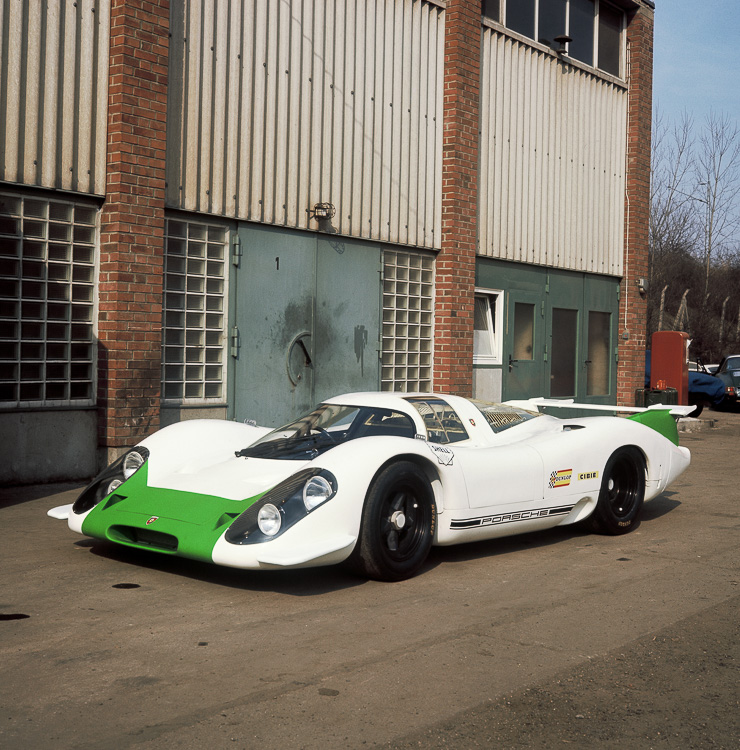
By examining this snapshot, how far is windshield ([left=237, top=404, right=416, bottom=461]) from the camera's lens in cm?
591

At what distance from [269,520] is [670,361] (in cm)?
1420

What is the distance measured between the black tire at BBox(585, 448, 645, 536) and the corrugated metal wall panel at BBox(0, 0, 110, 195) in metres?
5.47

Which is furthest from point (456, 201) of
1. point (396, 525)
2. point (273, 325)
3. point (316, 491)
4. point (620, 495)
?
Result: point (316, 491)

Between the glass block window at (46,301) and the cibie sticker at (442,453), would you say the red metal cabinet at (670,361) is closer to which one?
the glass block window at (46,301)

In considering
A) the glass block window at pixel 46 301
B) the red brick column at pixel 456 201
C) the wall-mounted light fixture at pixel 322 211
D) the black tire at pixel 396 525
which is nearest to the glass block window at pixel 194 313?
the glass block window at pixel 46 301

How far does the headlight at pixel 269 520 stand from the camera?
4.93 meters

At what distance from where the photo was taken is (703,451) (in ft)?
44.7

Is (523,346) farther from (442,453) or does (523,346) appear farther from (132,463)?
(132,463)

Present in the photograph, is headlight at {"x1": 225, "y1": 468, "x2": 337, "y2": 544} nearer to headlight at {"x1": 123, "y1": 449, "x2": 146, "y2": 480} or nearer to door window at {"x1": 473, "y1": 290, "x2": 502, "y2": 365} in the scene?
headlight at {"x1": 123, "y1": 449, "x2": 146, "y2": 480}

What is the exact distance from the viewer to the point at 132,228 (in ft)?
29.7

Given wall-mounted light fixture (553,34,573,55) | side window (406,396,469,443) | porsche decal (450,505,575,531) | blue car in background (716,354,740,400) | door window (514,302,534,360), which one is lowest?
porsche decal (450,505,575,531)

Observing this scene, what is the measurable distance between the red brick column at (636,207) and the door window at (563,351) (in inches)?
59.7

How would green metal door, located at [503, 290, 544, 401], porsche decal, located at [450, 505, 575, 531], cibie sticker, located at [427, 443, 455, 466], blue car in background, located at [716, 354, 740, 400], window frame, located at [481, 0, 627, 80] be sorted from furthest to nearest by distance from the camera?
blue car in background, located at [716, 354, 740, 400] < green metal door, located at [503, 290, 544, 401] < window frame, located at [481, 0, 627, 80] < porsche decal, located at [450, 505, 575, 531] < cibie sticker, located at [427, 443, 455, 466]

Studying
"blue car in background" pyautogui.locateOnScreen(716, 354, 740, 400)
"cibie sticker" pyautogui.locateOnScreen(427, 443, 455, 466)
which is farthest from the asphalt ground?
"blue car in background" pyautogui.locateOnScreen(716, 354, 740, 400)
